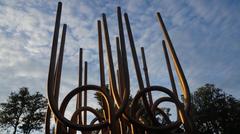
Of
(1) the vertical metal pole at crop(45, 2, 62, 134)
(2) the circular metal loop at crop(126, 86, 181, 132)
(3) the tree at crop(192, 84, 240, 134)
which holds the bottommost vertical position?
(2) the circular metal loop at crop(126, 86, 181, 132)

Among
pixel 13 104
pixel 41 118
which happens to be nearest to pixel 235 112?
pixel 41 118

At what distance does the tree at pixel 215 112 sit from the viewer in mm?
34875

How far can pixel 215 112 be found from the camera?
36562mm

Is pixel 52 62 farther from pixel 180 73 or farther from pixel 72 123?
pixel 180 73

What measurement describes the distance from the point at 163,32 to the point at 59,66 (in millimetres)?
2709

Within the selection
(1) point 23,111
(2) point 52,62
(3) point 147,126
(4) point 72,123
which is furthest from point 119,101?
(1) point 23,111

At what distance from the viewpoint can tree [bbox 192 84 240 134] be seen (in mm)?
34875

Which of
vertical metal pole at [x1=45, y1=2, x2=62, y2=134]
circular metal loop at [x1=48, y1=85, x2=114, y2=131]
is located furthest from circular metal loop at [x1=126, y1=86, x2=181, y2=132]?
vertical metal pole at [x1=45, y1=2, x2=62, y2=134]

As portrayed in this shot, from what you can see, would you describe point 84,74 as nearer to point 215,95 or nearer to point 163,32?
point 163,32

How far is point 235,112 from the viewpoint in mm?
35625

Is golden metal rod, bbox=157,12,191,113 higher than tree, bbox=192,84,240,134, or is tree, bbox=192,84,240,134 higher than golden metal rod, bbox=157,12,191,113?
tree, bbox=192,84,240,134

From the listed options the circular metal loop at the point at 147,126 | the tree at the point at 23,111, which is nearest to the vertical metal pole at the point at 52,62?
the circular metal loop at the point at 147,126

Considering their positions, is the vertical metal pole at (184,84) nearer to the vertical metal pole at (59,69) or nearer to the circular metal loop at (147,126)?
the circular metal loop at (147,126)

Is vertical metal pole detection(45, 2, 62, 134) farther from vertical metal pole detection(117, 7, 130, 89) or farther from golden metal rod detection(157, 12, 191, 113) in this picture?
golden metal rod detection(157, 12, 191, 113)
